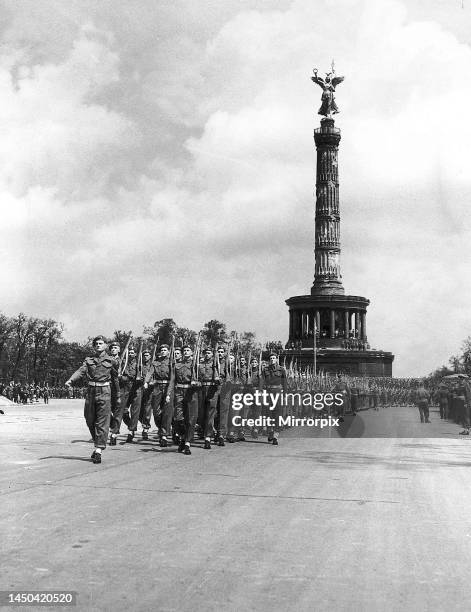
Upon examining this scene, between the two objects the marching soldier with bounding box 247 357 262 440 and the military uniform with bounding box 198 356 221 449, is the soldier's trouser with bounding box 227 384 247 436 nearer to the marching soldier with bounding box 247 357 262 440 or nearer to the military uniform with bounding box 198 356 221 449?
the marching soldier with bounding box 247 357 262 440

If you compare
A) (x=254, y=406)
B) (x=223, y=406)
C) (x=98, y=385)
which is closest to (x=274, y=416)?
(x=223, y=406)

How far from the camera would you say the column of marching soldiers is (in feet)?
40.2

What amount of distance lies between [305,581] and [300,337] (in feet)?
294

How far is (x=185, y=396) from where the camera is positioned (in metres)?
14.4

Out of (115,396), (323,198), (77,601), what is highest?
(323,198)

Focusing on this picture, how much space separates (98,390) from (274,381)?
6.30 metres

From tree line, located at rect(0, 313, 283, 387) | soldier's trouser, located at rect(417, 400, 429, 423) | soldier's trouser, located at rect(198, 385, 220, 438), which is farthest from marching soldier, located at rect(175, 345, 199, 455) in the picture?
tree line, located at rect(0, 313, 283, 387)

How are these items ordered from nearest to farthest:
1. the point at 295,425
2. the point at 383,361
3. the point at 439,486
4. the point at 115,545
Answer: the point at 115,545, the point at 439,486, the point at 295,425, the point at 383,361

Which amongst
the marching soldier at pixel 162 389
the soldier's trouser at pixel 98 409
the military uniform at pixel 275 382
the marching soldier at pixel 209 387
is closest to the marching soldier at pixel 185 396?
the marching soldier at pixel 209 387

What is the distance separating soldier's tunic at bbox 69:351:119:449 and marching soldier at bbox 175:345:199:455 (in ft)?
6.76

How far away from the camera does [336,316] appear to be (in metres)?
93.6

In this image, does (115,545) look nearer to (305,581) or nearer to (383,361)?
(305,581)

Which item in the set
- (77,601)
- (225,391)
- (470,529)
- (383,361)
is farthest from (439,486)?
(383,361)

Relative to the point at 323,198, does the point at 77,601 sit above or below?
below
